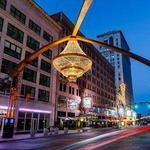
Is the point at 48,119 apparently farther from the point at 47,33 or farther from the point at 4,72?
the point at 47,33

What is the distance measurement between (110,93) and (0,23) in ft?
240

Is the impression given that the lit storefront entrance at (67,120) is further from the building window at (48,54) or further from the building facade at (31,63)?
the building window at (48,54)

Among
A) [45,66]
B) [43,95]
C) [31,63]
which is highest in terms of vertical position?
[45,66]

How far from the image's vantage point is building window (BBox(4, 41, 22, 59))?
1452 inches

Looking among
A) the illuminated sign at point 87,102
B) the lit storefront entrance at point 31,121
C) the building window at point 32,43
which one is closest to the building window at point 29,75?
the building window at point 32,43

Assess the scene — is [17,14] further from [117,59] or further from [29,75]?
[117,59]

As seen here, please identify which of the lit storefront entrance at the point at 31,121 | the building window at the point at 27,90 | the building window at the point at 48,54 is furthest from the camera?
the building window at the point at 48,54

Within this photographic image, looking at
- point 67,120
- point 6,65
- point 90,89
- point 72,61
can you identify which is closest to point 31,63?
point 6,65

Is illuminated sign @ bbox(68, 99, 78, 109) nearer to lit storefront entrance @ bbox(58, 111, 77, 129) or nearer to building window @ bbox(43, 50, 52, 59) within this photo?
lit storefront entrance @ bbox(58, 111, 77, 129)

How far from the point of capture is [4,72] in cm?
3575

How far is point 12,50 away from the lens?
38219 millimetres

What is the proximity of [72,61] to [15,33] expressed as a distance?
79.6 feet

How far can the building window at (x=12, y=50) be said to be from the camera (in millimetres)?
36875

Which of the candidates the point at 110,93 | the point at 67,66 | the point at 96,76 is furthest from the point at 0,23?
the point at 110,93
